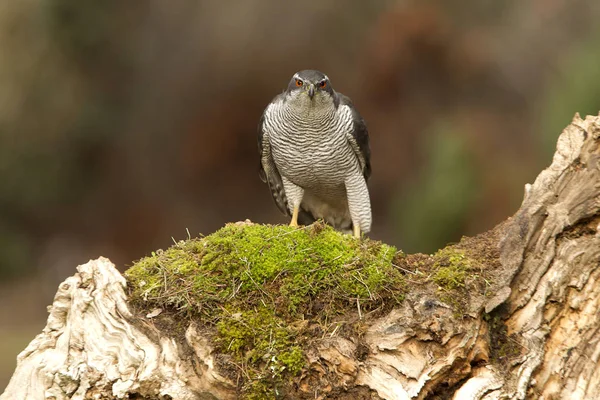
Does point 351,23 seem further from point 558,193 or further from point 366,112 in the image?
point 558,193

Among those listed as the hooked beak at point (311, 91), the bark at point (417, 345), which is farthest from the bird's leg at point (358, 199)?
the bark at point (417, 345)

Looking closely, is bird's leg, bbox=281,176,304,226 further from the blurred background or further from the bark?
the blurred background

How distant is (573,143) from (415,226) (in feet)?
27.6

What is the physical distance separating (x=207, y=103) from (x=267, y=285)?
13.7 metres

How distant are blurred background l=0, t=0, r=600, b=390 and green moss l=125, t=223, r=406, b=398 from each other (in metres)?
9.35

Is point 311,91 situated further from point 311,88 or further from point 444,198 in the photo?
point 444,198

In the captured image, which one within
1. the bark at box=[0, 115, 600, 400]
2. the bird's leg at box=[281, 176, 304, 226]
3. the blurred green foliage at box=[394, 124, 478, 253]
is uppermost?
the blurred green foliage at box=[394, 124, 478, 253]

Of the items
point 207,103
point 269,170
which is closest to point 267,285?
point 269,170

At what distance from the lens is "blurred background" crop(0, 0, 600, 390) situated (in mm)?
15453

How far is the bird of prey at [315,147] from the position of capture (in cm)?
667

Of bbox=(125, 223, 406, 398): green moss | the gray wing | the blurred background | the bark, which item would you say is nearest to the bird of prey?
the gray wing

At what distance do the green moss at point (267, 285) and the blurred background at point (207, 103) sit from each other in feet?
30.7

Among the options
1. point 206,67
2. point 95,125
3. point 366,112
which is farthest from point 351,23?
point 95,125

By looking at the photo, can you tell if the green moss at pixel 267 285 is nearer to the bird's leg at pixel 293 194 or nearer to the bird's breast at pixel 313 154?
the bird's breast at pixel 313 154
